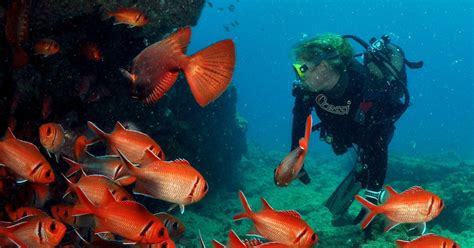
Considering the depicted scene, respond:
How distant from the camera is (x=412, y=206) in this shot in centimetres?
Result: 290

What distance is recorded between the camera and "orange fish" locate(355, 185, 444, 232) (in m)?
2.84

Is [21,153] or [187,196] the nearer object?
[187,196]

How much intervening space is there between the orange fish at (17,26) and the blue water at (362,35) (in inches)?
3594

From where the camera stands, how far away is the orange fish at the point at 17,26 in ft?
12.3

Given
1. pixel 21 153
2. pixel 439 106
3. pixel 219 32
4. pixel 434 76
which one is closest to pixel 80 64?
pixel 21 153

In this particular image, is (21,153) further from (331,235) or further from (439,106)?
(439,106)

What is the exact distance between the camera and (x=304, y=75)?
5.20 m

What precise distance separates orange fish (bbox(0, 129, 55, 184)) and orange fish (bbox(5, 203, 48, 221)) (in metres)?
0.57

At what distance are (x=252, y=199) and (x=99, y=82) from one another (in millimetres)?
8893

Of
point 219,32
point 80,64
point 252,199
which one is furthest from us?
point 219,32

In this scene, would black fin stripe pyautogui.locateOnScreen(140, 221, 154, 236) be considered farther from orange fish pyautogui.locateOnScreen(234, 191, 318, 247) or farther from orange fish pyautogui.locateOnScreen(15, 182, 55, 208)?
orange fish pyautogui.locateOnScreen(15, 182, 55, 208)

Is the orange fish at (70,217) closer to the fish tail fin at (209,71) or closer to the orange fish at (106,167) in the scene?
the orange fish at (106,167)

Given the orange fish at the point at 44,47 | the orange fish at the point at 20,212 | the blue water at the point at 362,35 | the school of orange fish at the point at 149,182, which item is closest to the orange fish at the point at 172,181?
the school of orange fish at the point at 149,182

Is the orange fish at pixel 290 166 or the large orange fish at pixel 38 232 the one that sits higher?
the orange fish at pixel 290 166
